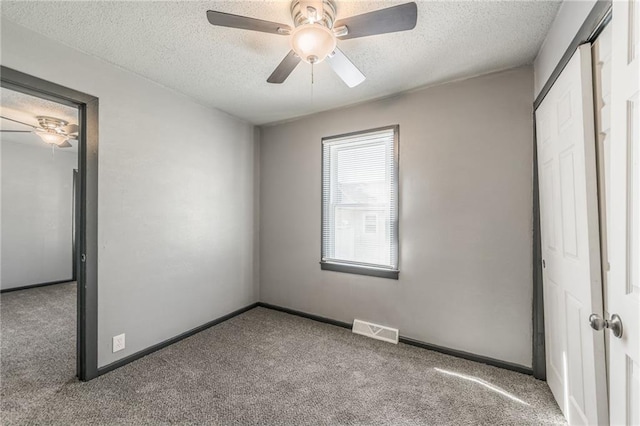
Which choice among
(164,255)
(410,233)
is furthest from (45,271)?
(410,233)

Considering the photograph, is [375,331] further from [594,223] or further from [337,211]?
[594,223]

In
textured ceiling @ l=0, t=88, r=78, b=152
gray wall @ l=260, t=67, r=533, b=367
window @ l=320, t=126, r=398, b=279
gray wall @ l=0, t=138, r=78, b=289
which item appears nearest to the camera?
gray wall @ l=260, t=67, r=533, b=367

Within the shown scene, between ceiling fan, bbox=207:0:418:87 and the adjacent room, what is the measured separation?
1cm

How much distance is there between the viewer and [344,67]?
6.06 feet

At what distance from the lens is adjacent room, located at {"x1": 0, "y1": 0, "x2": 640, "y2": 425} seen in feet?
4.49

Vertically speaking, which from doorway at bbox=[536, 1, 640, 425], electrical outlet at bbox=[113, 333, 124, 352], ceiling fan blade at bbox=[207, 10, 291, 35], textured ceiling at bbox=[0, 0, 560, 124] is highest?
textured ceiling at bbox=[0, 0, 560, 124]

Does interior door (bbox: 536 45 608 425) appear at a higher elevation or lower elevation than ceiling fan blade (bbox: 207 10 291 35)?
lower

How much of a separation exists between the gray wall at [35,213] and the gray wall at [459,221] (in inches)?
188

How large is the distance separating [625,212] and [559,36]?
138cm

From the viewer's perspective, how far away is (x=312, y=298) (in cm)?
332

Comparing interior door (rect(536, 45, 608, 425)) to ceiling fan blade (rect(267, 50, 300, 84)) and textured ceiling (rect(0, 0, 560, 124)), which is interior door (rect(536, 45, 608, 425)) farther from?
ceiling fan blade (rect(267, 50, 300, 84))

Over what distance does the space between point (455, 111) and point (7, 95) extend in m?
4.19

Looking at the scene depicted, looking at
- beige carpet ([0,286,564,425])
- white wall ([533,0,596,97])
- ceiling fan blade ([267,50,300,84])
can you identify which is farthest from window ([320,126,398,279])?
ceiling fan blade ([267,50,300,84])

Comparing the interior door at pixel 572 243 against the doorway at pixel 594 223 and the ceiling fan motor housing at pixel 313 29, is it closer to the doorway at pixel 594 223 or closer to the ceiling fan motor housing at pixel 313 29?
the doorway at pixel 594 223
